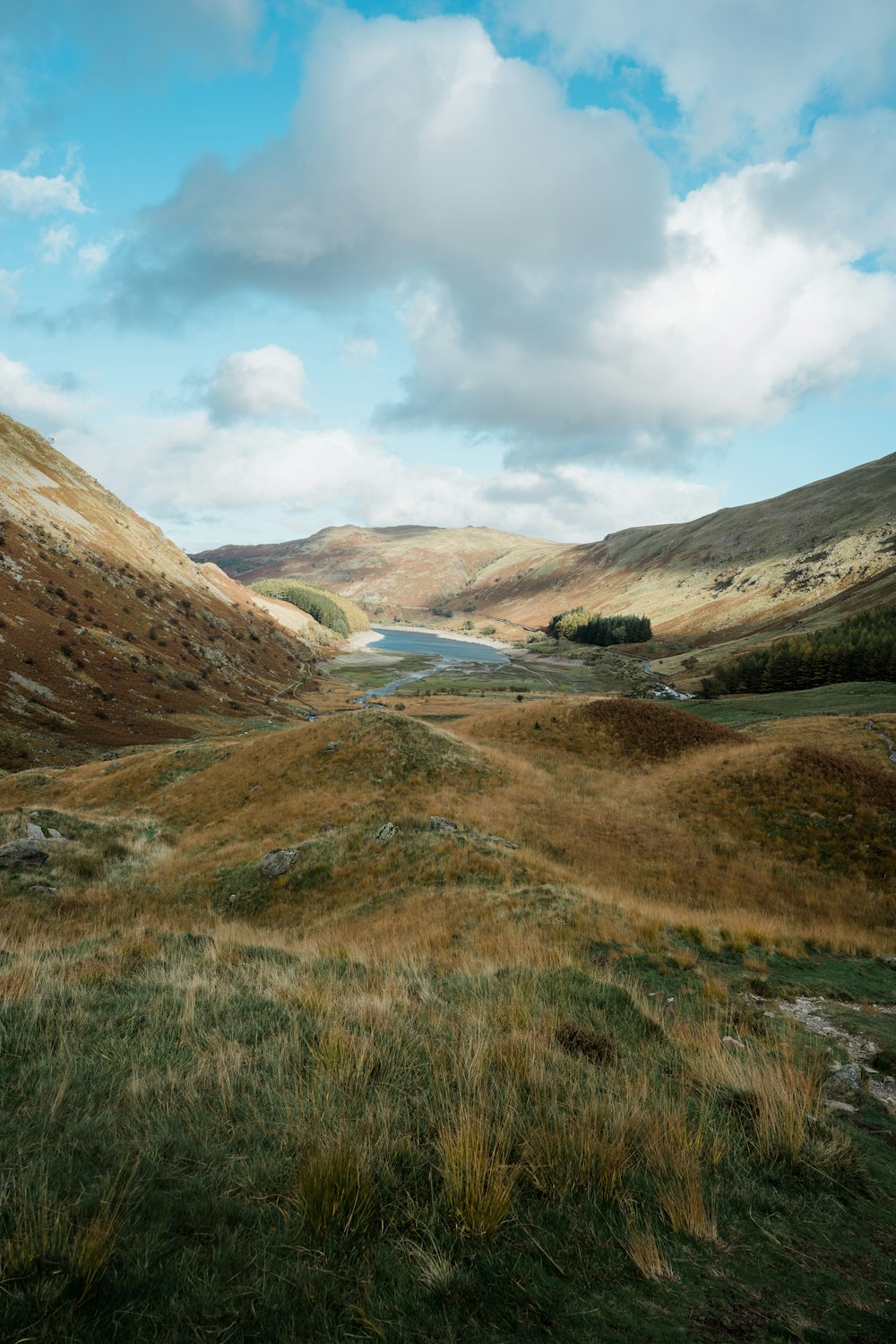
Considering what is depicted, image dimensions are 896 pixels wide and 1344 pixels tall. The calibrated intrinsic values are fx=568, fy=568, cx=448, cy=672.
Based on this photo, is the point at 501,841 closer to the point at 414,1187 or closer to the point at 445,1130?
the point at 445,1130

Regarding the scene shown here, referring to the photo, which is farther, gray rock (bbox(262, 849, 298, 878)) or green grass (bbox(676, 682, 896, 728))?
green grass (bbox(676, 682, 896, 728))

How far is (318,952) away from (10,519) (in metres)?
85.7

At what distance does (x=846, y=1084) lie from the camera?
20.0 ft

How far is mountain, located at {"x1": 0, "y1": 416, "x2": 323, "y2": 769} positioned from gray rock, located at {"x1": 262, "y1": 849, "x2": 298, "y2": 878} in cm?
3399

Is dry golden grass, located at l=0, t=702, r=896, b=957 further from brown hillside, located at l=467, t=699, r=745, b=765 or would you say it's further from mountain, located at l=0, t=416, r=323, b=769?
mountain, located at l=0, t=416, r=323, b=769

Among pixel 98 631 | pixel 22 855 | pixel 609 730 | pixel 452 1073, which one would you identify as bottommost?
pixel 609 730

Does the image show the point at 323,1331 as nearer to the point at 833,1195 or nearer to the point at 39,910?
the point at 833,1195

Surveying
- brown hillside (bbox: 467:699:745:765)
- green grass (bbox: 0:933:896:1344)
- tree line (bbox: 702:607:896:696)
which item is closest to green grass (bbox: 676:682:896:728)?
brown hillside (bbox: 467:699:745:765)

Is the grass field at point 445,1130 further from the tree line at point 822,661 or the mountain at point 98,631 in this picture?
the tree line at point 822,661

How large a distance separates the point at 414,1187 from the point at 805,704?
64.9 meters

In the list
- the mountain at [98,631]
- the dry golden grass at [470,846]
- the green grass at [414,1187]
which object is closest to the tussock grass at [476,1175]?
the green grass at [414,1187]

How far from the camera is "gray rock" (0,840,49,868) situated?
16.1 metres

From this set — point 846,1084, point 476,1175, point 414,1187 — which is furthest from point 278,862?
point 476,1175

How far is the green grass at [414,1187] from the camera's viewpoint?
2.77m
